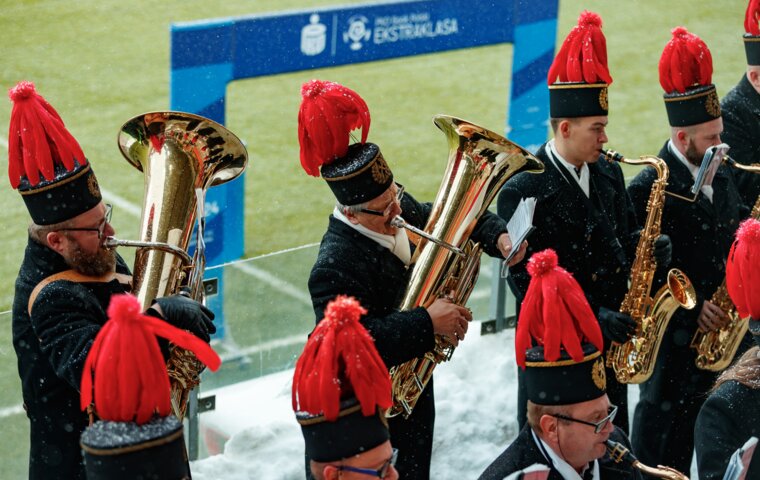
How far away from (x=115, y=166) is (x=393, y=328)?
7.24 meters

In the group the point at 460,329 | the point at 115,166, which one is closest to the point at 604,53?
the point at 460,329

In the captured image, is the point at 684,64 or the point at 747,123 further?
the point at 747,123

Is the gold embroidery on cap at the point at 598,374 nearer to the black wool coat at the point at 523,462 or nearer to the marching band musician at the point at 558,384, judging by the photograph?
the marching band musician at the point at 558,384

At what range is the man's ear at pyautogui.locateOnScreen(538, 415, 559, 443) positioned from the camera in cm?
424

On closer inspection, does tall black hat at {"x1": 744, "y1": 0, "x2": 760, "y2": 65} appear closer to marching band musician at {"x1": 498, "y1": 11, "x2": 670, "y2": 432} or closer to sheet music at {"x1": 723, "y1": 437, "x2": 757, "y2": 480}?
marching band musician at {"x1": 498, "y1": 11, "x2": 670, "y2": 432}

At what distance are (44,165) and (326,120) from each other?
109 centimetres

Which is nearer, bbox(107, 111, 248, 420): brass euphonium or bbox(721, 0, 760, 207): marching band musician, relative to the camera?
bbox(107, 111, 248, 420): brass euphonium

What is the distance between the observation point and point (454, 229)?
17.1ft

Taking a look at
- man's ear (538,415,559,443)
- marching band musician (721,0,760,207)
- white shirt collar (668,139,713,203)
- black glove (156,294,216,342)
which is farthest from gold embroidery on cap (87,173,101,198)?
marching band musician (721,0,760,207)

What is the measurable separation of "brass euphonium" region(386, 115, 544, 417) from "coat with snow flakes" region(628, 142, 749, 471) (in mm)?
1216

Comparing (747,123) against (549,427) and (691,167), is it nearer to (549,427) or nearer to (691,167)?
(691,167)

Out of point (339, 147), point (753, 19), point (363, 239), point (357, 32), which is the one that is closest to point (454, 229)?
point (363, 239)

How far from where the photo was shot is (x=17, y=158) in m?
4.66

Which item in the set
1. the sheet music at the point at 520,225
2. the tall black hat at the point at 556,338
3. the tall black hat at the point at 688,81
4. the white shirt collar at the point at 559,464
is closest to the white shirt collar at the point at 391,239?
the sheet music at the point at 520,225
